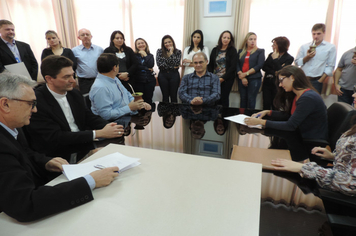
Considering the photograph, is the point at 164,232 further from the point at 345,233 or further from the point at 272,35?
the point at 272,35

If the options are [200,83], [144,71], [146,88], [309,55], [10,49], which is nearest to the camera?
[200,83]

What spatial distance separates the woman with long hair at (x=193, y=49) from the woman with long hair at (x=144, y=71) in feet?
2.01

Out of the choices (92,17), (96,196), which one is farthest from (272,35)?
(96,196)

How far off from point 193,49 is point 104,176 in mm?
3428

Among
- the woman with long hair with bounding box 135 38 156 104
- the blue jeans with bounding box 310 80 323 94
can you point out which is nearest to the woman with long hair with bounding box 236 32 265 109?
the blue jeans with bounding box 310 80 323 94

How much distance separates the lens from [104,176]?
91 cm

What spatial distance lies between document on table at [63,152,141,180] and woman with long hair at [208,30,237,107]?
2.97 metres

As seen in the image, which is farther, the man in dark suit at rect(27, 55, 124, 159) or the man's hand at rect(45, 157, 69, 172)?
the man in dark suit at rect(27, 55, 124, 159)

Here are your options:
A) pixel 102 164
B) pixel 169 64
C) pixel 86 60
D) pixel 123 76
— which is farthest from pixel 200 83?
pixel 86 60

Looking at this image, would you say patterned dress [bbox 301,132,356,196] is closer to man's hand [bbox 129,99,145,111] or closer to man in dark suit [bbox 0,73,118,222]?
man in dark suit [bbox 0,73,118,222]

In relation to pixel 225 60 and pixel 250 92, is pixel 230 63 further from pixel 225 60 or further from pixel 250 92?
pixel 250 92

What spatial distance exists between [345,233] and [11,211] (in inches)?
44.5

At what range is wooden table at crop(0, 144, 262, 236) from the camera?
69 centimetres

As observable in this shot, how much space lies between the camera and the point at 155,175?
98 centimetres
